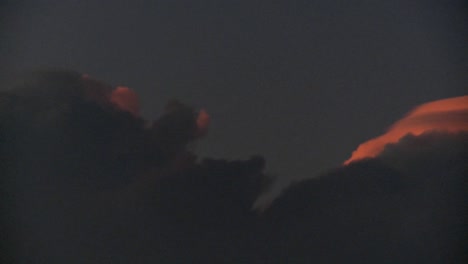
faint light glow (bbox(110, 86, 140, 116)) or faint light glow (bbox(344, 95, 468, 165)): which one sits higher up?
faint light glow (bbox(110, 86, 140, 116))

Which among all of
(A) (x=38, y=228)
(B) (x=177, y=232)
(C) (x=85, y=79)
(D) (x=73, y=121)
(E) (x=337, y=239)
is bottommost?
(E) (x=337, y=239)

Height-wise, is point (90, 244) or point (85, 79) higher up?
point (85, 79)

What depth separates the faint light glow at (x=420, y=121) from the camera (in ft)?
10.0

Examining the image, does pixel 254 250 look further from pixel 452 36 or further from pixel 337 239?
pixel 452 36

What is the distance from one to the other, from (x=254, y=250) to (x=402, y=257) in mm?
1022

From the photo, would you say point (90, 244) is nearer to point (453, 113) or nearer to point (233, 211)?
point (233, 211)

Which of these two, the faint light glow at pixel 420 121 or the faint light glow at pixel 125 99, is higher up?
the faint light glow at pixel 125 99

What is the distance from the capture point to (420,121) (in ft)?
9.98

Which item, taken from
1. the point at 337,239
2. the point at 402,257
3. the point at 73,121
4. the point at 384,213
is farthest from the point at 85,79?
the point at 402,257

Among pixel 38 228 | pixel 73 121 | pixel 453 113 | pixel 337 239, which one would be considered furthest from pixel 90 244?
pixel 453 113

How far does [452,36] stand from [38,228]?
3.24 meters

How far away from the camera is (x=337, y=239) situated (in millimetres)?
3029

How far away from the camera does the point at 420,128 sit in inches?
120

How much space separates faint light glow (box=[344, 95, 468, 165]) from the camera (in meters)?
3.05
